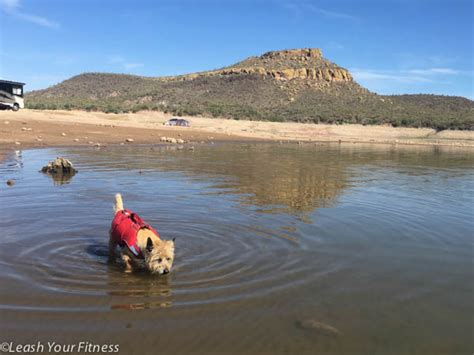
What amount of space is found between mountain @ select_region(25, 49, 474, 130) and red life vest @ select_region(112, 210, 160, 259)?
54509 mm

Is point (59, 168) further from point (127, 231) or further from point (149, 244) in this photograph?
point (149, 244)

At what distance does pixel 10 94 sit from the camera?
38.9 m

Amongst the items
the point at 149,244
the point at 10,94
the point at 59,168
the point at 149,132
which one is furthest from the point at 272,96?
the point at 149,244

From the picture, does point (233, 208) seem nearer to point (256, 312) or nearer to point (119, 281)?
point (119, 281)

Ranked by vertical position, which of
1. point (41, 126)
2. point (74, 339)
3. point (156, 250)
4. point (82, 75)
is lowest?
point (74, 339)

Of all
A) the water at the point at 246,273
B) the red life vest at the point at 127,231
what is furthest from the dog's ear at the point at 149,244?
the water at the point at 246,273

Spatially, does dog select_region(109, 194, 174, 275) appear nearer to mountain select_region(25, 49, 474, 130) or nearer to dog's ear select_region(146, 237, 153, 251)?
dog's ear select_region(146, 237, 153, 251)

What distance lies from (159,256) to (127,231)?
2.14ft

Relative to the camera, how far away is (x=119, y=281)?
5.52 m

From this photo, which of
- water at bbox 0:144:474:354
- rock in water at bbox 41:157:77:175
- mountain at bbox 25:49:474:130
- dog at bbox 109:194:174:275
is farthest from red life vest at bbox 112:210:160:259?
Result: mountain at bbox 25:49:474:130

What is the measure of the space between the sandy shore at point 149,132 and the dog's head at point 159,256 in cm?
1799

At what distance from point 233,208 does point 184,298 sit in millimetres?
4880

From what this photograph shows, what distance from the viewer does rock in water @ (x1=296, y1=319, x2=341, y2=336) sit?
4.30 m

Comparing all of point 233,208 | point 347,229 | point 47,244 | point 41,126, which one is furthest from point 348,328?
point 41,126
